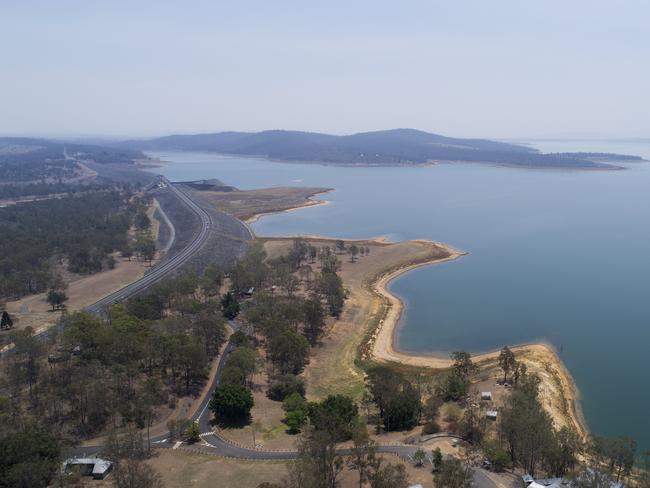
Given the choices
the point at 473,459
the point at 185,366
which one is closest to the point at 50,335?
the point at 185,366

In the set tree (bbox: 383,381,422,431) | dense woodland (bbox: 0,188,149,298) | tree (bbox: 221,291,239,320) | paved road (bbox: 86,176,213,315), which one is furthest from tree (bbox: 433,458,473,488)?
dense woodland (bbox: 0,188,149,298)

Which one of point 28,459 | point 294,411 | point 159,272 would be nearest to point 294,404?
point 294,411

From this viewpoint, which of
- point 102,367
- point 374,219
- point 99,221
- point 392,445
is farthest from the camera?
point 374,219

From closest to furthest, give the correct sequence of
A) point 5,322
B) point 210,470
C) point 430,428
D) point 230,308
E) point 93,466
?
point 93,466
point 210,470
point 430,428
point 5,322
point 230,308

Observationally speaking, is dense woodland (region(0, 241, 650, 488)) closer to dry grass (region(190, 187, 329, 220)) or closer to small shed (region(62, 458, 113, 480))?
small shed (region(62, 458, 113, 480))

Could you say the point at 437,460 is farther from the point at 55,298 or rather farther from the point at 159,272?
the point at 159,272

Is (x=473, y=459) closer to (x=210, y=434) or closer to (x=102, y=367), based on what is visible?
(x=210, y=434)
